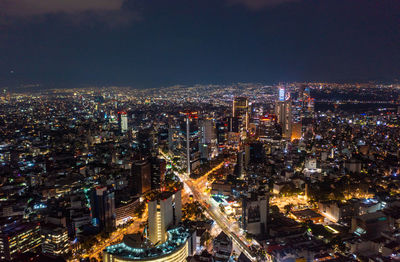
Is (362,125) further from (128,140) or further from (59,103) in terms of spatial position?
(59,103)

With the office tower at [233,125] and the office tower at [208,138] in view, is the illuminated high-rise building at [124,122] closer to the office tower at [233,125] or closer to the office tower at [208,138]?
the office tower at [208,138]

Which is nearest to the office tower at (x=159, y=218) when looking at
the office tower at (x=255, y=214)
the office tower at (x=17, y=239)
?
the office tower at (x=255, y=214)

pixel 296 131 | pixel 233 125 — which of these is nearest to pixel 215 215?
pixel 233 125

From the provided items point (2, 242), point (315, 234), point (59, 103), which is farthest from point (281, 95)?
point (59, 103)

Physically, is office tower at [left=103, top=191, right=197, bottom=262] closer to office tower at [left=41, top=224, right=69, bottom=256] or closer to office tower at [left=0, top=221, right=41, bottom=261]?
office tower at [left=41, top=224, right=69, bottom=256]

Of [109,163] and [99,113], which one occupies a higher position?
[99,113]

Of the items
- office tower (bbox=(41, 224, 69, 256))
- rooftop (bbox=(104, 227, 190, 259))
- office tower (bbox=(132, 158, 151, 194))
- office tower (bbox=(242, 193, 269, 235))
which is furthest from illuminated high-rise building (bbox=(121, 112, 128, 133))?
rooftop (bbox=(104, 227, 190, 259))
